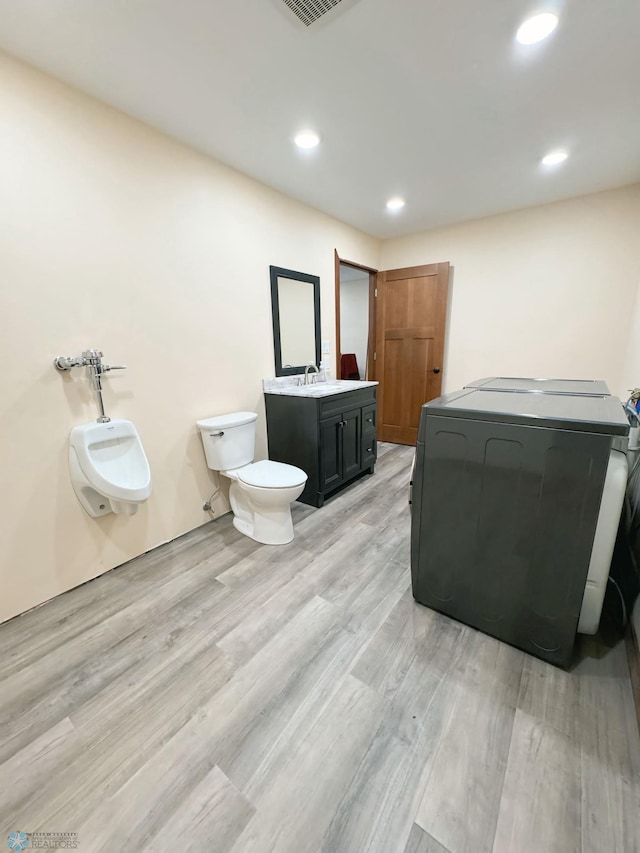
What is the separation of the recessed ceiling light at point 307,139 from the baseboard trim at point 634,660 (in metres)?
2.88

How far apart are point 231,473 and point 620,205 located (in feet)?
12.1

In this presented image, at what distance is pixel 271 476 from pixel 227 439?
1.33ft

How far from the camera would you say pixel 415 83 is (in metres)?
1.57

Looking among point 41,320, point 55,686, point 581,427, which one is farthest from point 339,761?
point 41,320

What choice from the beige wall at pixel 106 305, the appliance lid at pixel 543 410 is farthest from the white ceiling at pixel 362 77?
the appliance lid at pixel 543 410

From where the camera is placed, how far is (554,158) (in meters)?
2.25

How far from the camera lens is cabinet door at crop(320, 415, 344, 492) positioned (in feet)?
8.31

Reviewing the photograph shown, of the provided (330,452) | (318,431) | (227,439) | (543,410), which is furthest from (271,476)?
(543,410)

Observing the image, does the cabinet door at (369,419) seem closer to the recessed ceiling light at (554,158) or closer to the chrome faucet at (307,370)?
the chrome faucet at (307,370)

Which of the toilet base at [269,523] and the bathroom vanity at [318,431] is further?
the bathroom vanity at [318,431]

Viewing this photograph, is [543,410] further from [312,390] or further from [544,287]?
[544,287]

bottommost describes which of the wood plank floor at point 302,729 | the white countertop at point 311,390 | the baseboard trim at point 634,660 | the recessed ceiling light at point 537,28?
the wood plank floor at point 302,729

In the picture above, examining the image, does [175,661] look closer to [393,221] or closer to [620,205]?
[393,221]

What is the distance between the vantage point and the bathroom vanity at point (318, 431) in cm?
249
